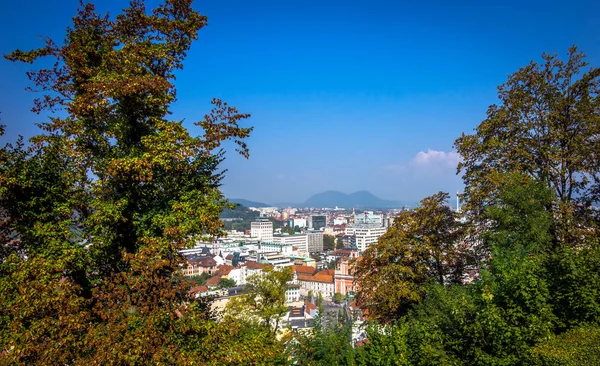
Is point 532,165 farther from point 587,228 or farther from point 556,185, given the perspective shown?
point 587,228

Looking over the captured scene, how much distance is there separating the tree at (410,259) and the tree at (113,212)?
165 inches

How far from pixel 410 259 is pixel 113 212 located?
677cm

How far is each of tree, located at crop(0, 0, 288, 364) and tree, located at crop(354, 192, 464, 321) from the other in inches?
165

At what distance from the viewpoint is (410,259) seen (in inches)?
366

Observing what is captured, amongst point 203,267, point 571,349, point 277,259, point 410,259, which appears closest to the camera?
point 571,349

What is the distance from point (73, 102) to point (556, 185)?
9.81 m

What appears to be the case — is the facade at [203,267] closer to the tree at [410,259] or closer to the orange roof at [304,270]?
the orange roof at [304,270]

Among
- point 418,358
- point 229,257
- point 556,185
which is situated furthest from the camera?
point 229,257

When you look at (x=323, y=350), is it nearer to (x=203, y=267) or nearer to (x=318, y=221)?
(x=203, y=267)

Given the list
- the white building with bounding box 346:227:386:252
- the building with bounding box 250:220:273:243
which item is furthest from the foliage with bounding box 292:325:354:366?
the building with bounding box 250:220:273:243

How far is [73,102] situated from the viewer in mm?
5285

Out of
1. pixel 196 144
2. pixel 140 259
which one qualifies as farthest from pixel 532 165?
pixel 140 259

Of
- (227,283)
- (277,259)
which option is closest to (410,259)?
(227,283)

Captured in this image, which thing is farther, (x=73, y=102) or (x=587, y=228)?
(x=587, y=228)
